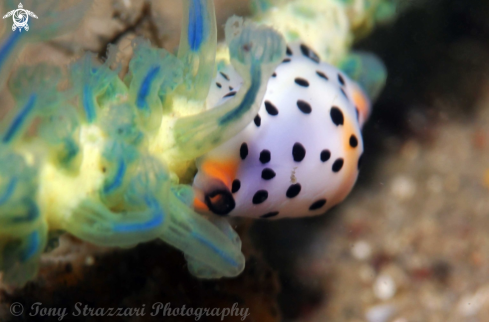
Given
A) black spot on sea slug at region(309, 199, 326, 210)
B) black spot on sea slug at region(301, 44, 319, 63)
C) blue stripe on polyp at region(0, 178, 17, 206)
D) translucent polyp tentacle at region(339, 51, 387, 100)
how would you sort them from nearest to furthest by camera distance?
blue stripe on polyp at region(0, 178, 17, 206)
black spot on sea slug at region(309, 199, 326, 210)
black spot on sea slug at region(301, 44, 319, 63)
translucent polyp tentacle at region(339, 51, 387, 100)

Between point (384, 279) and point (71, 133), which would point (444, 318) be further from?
point (71, 133)

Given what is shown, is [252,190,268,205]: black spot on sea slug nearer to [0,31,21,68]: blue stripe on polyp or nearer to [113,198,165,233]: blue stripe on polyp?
[113,198,165,233]: blue stripe on polyp

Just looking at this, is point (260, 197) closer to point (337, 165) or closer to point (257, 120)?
point (257, 120)

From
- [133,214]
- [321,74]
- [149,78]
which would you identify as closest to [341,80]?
[321,74]

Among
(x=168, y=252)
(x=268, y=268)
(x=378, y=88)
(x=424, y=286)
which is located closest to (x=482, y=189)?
(x=424, y=286)

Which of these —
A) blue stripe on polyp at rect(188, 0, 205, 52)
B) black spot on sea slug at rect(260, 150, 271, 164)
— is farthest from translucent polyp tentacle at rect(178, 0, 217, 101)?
black spot on sea slug at rect(260, 150, 271, 164)
